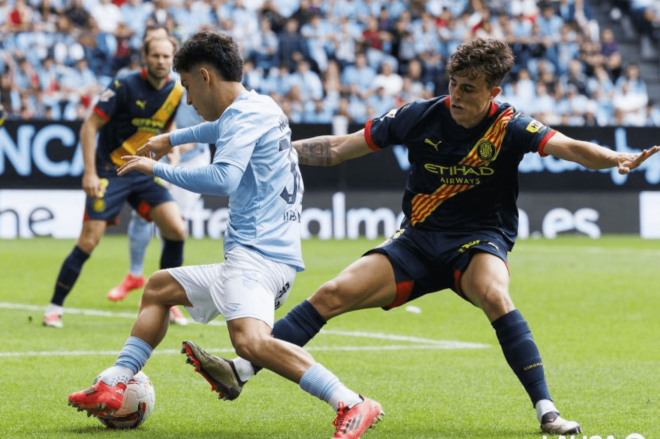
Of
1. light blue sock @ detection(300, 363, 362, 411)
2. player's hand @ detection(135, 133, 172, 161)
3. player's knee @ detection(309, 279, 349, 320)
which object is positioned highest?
player's hand @ detection(135, 133, 172, 161)

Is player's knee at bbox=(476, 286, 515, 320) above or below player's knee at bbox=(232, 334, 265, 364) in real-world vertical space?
above

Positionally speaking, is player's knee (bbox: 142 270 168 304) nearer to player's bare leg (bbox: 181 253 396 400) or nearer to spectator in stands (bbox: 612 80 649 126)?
player's bare leg (bbox: 181 253 396 400)

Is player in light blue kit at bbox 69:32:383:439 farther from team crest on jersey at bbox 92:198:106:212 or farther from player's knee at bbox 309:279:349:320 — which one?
team crest on jersey at bbox 92:198:106:212

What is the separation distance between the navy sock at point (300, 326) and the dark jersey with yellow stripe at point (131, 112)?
160 inches

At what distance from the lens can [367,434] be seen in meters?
5.57

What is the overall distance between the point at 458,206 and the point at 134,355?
186 cm

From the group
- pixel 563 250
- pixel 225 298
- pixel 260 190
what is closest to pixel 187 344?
pixel 225 298

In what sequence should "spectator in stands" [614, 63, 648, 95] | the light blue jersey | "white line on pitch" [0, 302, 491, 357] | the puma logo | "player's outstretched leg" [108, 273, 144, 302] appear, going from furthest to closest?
1. "spectator in stands" [614, 63, 648, 95]
2. "player's outstretched leg" [108, 273, 144, 302]
3. "white line on pitch" [0, 302, 491, 357]
4. the puma logo
5. the light blue jersey

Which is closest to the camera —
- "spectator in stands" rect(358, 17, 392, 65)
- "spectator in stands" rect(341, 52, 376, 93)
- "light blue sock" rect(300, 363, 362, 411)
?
"light blue sock" rect(300, 363, 362, 411)

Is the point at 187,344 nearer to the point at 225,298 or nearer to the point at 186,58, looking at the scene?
the point at 225,298

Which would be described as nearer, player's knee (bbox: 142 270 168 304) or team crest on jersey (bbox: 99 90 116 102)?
player's knee (bbox: 142 270 168 304)

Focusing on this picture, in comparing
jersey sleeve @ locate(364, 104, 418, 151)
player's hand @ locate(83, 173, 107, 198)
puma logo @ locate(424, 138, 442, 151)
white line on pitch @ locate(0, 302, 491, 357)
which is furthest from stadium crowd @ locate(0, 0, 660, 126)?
puma logo @ locate(424, 138, 442, 151)

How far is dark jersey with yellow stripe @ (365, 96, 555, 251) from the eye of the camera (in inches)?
236

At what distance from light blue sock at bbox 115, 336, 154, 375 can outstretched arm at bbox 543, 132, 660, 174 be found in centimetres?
220
